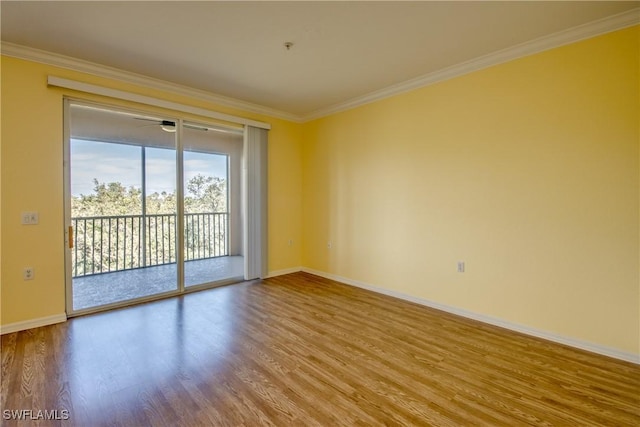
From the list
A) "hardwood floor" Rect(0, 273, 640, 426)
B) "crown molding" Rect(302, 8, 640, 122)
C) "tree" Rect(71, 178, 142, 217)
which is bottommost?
"hardwood floor" Rect(0, 273, 640, 426)

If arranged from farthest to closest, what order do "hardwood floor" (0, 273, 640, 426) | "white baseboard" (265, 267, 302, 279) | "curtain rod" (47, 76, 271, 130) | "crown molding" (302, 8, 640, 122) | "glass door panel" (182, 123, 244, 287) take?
1. "white baseboard" (265, 267, 302, 279)
2. "glass door panel" (182, 123, 244, 287)
3. "curtain rod" (47, 76, 271, 130)
4. "crown molding" (302, 8, 640, 122)
5. "hardwood floor" (0, 273, 640, 426)

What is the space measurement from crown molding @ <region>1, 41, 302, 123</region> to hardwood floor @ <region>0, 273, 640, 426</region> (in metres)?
2.57

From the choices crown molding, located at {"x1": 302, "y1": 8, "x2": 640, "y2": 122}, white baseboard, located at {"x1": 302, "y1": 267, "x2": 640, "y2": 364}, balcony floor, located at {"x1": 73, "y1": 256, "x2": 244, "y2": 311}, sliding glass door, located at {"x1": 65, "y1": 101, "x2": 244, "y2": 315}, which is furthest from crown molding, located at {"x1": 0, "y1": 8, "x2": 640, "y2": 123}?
white baseboard, located at {"x1": 302, "y1": 267, "x2": 640, "y2": 364}

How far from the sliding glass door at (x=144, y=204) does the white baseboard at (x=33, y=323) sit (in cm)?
11

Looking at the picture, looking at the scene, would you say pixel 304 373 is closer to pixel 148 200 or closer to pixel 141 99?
pixel 148 200

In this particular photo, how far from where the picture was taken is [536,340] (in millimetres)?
2658

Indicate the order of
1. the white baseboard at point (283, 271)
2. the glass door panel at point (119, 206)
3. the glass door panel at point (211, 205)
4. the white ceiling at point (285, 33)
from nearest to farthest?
the white ceiling at point (285, 33), the glass door panel at point (119, 206), the glass door panel at point (211, 205), the white baseboard at point (283, 271)

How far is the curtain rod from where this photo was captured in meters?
2.93

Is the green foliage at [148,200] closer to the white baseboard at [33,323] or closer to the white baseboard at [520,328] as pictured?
the white baseboard at [33,323]

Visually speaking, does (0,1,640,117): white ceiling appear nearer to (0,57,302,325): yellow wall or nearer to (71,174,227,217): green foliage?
(0,57,302,325): yellow wall

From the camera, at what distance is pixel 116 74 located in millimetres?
3236

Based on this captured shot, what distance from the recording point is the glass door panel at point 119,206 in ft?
10.8

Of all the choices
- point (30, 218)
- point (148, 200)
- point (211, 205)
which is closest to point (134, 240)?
point (148, 200)

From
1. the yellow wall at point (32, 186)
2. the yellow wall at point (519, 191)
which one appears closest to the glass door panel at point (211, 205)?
the yellow wall at point (32, 186)
